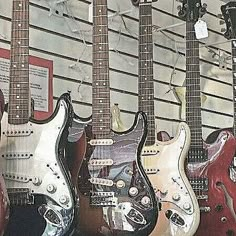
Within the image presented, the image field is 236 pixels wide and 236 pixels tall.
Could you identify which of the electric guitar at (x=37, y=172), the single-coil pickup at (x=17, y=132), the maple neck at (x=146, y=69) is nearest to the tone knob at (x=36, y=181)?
the electric guitar at (x=37, y=172)

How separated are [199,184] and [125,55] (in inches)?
37.3

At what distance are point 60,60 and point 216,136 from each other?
799 mm

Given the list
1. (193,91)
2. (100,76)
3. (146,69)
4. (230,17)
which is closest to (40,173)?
(100,76)

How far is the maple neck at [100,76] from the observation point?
7.23ft

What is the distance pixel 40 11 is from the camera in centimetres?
276

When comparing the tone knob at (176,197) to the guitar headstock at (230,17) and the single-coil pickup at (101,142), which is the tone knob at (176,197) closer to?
the single-coil pickup at (101,142)

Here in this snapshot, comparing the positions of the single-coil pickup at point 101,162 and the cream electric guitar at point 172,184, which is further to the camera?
the cream electric guitar at point 172,184

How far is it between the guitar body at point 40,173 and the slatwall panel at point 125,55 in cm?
75

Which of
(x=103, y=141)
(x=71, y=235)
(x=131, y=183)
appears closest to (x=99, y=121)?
(x=103, y=141)

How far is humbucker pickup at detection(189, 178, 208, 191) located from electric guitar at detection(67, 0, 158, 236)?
0.47 meters

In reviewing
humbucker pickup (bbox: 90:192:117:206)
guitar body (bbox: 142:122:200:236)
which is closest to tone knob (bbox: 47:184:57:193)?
humbucker pickup (bbox: 90:192:117:206)

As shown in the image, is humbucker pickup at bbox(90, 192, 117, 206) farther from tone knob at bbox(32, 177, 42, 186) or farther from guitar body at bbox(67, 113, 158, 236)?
tone knob at bbox(32, 177, 42, 186)

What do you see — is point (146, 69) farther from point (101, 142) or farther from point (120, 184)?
point (120, 184)

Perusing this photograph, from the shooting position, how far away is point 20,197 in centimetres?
190
